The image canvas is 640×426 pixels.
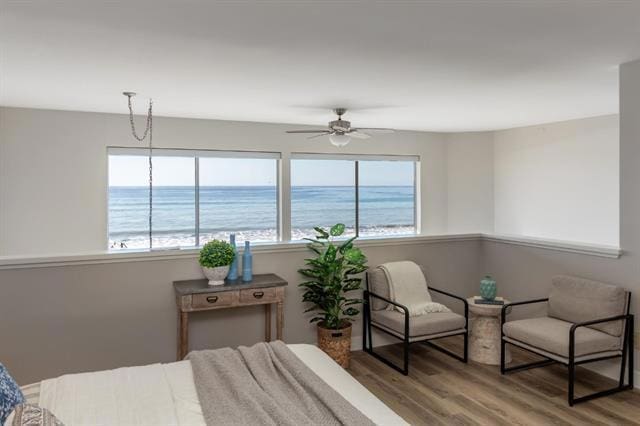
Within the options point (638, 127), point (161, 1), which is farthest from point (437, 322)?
point (161, 1)

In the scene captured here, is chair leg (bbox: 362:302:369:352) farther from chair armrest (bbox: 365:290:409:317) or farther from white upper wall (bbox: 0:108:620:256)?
white upper wall (bbox: 0:108:620:256)

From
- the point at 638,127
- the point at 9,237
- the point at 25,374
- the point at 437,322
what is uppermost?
the point at 638,127

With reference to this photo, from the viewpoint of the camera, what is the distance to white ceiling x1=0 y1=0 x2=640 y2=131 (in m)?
2.36

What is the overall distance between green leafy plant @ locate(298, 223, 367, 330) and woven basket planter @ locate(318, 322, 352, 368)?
66 mm

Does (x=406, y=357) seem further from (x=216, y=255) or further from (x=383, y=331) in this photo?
(x=216, y=255)

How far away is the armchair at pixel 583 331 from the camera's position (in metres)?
3.29

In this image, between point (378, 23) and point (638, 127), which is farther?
point (638, 127)

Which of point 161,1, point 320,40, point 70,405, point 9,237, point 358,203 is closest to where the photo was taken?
point 70,405

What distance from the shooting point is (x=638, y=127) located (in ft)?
11.1

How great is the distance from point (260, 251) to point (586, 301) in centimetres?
255

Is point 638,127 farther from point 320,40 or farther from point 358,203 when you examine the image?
point 358,203

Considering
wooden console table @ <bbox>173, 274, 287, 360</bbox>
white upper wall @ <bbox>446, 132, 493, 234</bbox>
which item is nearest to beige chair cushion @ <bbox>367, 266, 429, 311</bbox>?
wooden console table @ <bbox>173, 274, 287, 360</bbox>

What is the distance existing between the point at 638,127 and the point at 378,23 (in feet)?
6.93

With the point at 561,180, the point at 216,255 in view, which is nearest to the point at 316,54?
the point at 216,255
